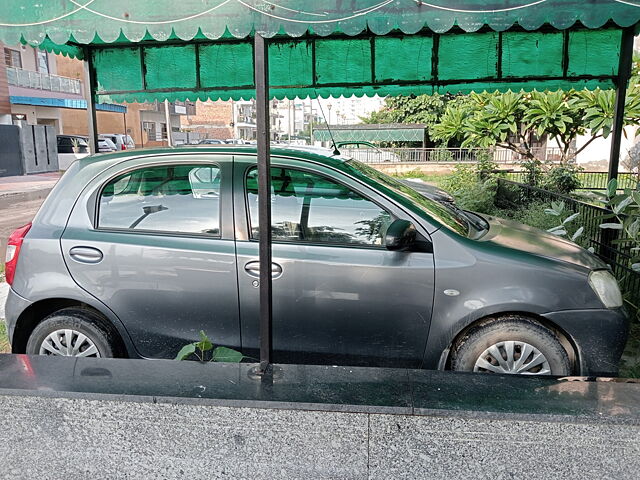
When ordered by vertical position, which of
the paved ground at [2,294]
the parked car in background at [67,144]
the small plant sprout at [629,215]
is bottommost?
the paved ground at [2,294]

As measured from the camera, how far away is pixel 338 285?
3.56 meters

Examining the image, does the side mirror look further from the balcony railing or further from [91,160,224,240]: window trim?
the balcony railing

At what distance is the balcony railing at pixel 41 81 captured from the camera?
28.7 metres

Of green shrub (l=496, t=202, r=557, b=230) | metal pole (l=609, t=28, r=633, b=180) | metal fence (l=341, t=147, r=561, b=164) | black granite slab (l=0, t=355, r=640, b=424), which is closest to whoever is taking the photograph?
black granite slab (l=0, t=355, r=640, b=424)

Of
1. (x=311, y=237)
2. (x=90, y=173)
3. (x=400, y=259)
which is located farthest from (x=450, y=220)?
(x=90, y=173)

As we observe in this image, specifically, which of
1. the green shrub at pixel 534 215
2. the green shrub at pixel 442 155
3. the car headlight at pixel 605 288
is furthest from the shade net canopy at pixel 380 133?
the car headlight at pixel 605 288

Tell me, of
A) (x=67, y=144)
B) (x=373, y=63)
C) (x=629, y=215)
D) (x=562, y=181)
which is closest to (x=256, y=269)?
(x=629, y=215)

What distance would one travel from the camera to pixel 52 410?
2.70m

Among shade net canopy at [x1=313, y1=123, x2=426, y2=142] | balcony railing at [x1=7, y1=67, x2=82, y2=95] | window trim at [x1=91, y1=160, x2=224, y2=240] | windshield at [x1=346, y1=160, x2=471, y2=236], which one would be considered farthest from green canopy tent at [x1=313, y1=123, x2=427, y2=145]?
window trim at [x1=91, y1=160, x2=224, y2=240]

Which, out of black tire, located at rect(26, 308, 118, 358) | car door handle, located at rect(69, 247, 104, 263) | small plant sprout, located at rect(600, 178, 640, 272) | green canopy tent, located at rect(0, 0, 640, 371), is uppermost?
green canopy tent, located at rect(0, 0, 640, 371)

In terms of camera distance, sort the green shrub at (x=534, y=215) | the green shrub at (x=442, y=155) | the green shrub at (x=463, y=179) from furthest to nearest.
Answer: the green shrub at (x=442, y=155) → the green shrub at (x=463, y=179) → the green shrub at (x=534, y=215)

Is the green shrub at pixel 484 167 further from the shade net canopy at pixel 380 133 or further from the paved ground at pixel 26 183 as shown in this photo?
the shade net canopy at pixel 380 133

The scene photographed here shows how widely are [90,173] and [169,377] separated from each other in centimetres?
183

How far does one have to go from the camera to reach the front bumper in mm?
3451
